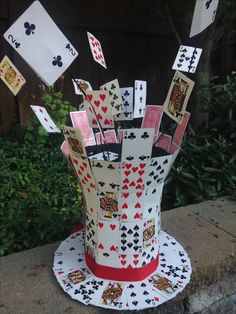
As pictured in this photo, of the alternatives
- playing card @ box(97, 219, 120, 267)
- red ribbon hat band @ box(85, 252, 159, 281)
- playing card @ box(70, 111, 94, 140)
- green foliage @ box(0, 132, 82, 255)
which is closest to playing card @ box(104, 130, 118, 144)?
playing card @ box(70, 111, 94, 140)

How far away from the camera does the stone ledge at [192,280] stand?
1247mm

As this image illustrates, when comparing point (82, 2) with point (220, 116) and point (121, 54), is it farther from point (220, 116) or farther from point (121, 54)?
point (220, 116)

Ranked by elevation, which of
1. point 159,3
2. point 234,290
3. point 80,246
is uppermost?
point 159,3

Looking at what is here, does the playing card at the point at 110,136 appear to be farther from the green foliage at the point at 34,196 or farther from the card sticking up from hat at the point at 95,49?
the green foliage at the point at 34,196

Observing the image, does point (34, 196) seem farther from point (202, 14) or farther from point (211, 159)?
point (202, 14)

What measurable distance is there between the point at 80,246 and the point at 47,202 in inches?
40.2

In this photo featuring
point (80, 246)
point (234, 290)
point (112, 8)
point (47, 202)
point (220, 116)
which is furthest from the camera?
point (112, 8)

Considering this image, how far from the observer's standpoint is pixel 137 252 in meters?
1.22

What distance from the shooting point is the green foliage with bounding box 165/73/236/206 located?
2.48 meters

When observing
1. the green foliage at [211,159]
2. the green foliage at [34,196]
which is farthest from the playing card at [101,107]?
the green foliage at [211,159]

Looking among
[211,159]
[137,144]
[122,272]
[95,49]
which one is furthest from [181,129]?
[211,159]

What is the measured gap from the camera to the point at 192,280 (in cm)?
137

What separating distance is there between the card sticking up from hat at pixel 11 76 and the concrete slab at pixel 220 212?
145 centimetres

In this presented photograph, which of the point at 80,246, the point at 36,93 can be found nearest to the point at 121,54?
the point at 36,93
